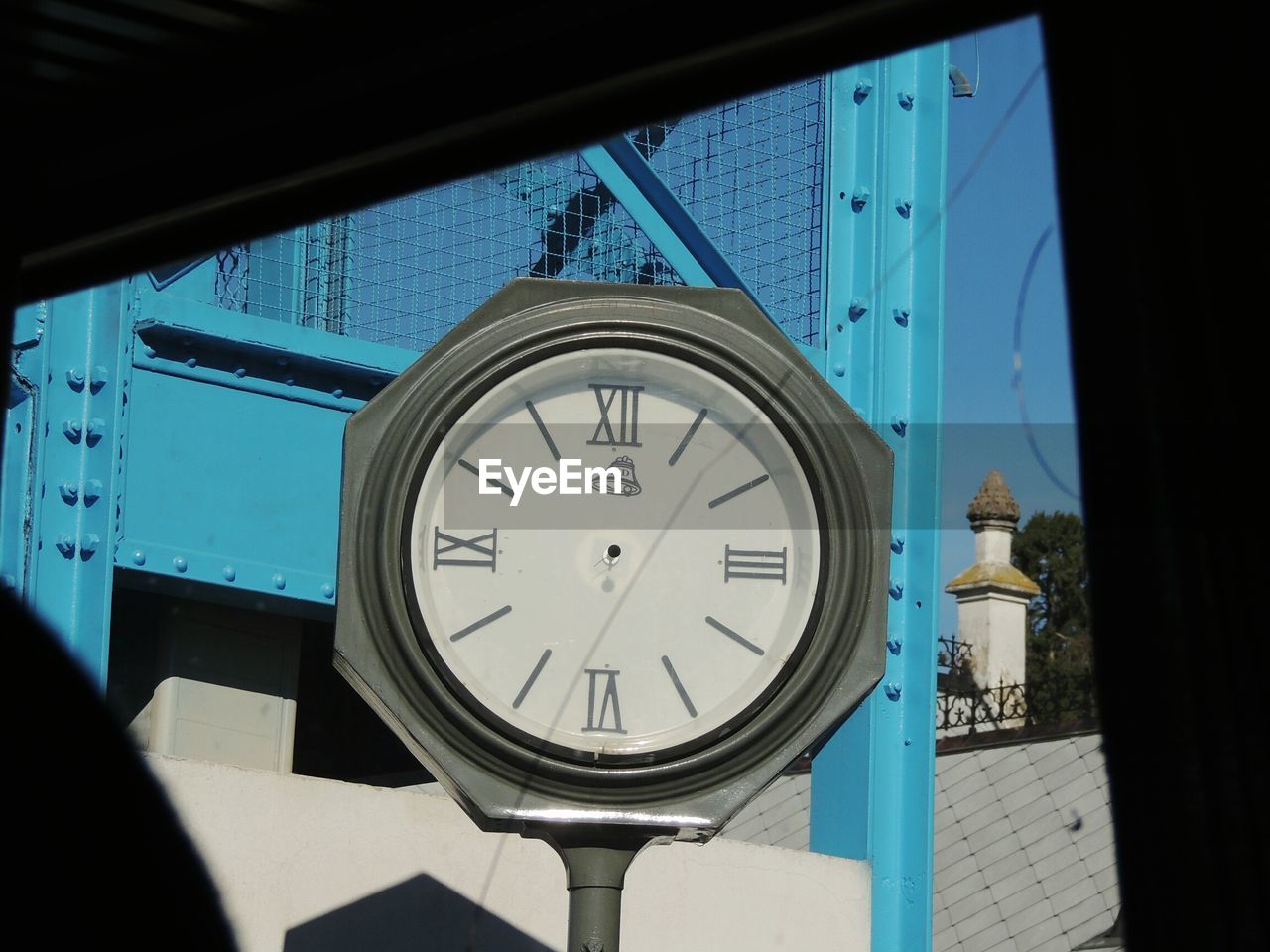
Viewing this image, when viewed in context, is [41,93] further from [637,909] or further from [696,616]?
[637,909]

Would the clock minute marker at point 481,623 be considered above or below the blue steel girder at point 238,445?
below

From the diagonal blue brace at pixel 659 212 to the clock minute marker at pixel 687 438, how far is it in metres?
2.06

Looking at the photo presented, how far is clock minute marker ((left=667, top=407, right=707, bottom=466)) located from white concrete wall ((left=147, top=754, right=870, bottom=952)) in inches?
64.8

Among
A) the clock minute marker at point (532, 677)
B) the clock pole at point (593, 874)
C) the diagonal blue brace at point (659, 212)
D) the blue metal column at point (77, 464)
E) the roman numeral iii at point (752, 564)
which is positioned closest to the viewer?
the clock pole at point (593, 874)

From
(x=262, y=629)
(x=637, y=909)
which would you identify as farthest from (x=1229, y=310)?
(x=262, y=629)

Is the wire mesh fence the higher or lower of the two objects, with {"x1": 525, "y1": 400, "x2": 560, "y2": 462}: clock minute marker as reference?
higher

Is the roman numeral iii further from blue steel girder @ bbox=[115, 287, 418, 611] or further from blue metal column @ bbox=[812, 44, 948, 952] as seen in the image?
blue steel girder @ bbox=[115, 287, 418, 611]

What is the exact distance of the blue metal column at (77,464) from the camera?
4457 millimetres

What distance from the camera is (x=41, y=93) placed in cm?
204

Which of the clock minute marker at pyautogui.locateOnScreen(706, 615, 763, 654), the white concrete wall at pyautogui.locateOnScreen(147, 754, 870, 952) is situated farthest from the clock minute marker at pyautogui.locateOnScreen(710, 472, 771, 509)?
the white concrete wall at pyautogui.locateOnScreen(147, 754, 870, 952)

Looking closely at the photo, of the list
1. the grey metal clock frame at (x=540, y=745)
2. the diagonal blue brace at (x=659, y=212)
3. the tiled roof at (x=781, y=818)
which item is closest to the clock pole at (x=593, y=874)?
the grey metal clock frame at (x=540, y=745)

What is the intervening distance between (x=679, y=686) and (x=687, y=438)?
0.49 meters

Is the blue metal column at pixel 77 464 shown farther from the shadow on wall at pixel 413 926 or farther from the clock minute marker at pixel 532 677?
the clock minute marker at pixel 532 677

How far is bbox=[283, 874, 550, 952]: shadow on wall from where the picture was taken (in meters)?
4.38
